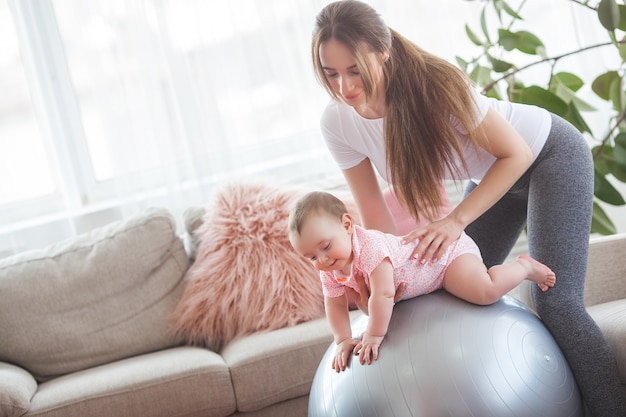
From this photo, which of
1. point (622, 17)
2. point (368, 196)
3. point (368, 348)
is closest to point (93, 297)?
point (368, 196)

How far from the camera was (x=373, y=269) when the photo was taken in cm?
163

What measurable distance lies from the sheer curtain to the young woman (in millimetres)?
1439

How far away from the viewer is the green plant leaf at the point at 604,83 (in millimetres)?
2627

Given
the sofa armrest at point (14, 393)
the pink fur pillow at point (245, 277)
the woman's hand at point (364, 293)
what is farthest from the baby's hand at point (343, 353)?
the sofa armrest at point (14, 393)

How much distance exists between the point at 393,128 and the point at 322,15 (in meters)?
0.30

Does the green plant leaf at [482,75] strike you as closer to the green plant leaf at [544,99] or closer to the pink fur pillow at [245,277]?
the green plant leaf at [544,99]

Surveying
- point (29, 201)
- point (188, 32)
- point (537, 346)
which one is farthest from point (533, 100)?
point (29, 201)

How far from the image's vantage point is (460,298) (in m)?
1.66

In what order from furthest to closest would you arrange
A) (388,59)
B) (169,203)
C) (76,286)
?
→ (169,203) → (76,286) → (388,59)

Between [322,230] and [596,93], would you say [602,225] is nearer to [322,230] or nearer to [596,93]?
[596,93]

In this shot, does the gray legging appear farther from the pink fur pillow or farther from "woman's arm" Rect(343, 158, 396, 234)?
the pink fur pillow

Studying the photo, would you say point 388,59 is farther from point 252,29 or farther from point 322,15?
point 252,29

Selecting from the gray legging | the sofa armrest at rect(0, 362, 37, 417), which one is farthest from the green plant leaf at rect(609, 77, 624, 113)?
the sofa armrest at rect(0, 362, 37, 417)

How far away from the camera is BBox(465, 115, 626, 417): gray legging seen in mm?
1719
